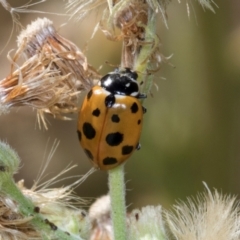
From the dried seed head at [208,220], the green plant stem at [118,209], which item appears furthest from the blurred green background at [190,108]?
the green plant stem at [118,209]

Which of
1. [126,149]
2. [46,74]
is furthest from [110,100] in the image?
[46,74]

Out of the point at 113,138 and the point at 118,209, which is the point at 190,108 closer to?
the point at 113,138

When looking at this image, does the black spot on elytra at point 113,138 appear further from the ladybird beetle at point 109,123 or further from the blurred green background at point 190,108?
the blurred green background at point 190,108

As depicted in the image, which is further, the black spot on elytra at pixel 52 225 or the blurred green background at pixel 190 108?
the blurred green background at pixel 190 108

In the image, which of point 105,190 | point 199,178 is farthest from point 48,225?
point 105,190

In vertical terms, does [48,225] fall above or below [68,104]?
below

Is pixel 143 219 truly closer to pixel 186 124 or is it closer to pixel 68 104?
pixel 68 104
